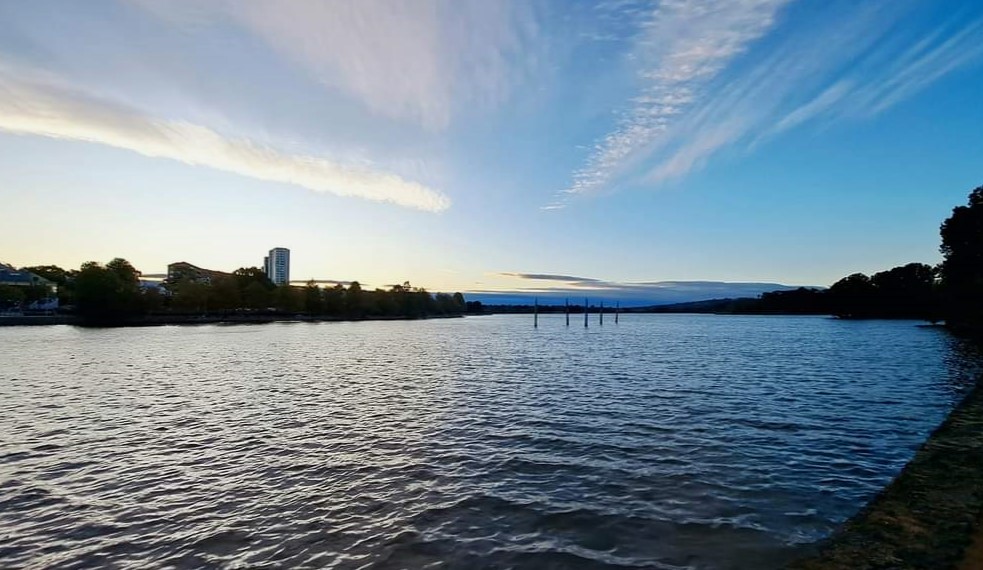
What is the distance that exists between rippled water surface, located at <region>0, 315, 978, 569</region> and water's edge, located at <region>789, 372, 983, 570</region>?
0.74 meters

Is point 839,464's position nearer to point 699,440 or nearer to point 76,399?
point 699,440

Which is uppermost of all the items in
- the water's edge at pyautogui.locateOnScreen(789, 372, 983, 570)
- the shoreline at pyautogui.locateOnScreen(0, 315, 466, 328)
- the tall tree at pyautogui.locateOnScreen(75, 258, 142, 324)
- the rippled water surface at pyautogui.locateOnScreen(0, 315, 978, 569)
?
the tall tree at pyautogui.locateOnScreen(75, 258, 142, 324)

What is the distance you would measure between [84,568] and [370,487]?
5.94 meters

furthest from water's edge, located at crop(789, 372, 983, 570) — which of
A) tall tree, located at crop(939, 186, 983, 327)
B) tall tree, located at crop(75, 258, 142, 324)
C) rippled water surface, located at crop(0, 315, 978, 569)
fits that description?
tall tree, located at crop(75, 258, 142, 324)

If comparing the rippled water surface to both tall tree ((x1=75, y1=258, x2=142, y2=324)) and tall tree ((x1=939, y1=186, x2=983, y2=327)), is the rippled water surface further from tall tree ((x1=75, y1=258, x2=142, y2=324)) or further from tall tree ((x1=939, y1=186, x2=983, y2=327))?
tall tree ((x1=75, y1=258, x2=142, y2=324))

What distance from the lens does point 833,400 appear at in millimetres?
26891

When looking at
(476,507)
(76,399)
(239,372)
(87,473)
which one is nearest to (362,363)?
(239,372)

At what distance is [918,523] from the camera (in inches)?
377

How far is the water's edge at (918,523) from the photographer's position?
8305mm

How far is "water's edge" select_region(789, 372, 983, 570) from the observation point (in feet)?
27.2

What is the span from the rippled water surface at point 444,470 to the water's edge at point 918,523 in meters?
0.74

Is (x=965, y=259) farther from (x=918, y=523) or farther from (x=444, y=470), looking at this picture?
(x=444, y=470)

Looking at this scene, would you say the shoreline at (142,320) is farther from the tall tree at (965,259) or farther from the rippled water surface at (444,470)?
the tall tree at (965,259)

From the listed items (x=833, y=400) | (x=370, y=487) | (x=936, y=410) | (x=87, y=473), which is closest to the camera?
(x=370, y=487)
